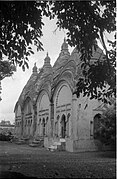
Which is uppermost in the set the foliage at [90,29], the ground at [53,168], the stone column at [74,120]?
the foliage at [90,29]

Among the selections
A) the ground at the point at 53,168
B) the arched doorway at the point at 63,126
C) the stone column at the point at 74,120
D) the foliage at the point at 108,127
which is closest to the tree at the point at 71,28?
the ground at the point at 53,168

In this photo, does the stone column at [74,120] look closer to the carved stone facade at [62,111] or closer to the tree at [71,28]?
the carved stone facade at [62,111]

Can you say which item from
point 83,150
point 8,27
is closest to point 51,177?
point 8,27

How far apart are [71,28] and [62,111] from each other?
17349 mm

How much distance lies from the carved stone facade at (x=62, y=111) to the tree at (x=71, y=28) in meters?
8.22

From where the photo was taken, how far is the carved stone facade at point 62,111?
21875 millimetres

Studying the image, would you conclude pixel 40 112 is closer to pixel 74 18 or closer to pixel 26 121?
pixel 26 121

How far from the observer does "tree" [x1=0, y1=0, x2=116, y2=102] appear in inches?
273

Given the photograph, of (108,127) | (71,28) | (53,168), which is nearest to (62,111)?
A: (108,127)

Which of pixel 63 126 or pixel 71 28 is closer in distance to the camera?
pixel 71 28

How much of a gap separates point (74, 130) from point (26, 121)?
14303mm

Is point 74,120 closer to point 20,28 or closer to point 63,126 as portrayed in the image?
point 63,126

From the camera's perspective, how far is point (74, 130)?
863 inches

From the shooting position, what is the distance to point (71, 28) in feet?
25.9
